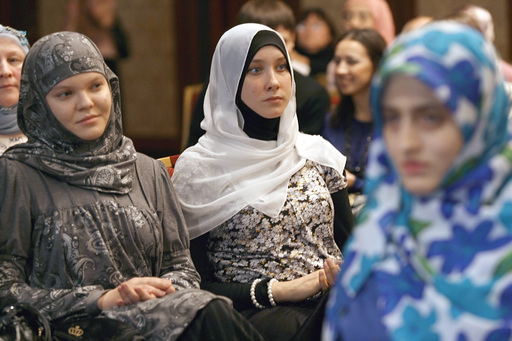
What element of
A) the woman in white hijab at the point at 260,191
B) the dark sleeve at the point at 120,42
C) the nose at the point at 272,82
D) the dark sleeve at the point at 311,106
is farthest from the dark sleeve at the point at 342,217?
the dark sleeve at the point at 120,42

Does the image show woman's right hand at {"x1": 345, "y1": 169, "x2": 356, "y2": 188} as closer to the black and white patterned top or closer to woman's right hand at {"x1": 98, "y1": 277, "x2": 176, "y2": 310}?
the black and white patterned top

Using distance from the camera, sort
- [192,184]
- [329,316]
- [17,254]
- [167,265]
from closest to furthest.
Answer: [329,316]
[17,254]
[167,265]
[192,184]

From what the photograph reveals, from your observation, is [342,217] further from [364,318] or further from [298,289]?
[364,318]

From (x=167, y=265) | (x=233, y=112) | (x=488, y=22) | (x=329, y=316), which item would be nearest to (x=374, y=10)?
(x=488, y=22)

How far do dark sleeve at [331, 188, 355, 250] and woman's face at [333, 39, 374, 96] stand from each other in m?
1.29

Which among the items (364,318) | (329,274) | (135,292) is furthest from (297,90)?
(364,318)

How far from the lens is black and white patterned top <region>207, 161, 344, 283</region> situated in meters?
2.42

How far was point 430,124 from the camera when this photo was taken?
1.43m

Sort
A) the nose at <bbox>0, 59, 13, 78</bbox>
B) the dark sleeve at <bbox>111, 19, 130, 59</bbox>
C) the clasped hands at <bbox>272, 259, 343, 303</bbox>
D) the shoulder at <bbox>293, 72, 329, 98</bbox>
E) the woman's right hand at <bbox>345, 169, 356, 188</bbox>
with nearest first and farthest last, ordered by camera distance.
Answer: the clasped hands at <bbox>272, 259, 343, 303</bbox>
the nose at <bbox>0, 59, 13, 78</bbox>
the woman's right hand at <bbox>345, 169, 356, 188</bbox>
the shoulder at <bbox>293, 72, 329, 98</bbox>
the dark sleeve at <bbox>111, 19, 130, 59</bbox>

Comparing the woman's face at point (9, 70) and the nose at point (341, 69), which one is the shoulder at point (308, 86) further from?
the woman's face at point (9, 70)

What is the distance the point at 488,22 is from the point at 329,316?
12.3 feet

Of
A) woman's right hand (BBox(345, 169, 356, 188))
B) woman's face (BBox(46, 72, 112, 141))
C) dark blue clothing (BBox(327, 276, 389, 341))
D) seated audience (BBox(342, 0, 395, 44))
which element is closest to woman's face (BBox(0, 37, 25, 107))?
woman's face (BBox(46, 72, 112, 141))

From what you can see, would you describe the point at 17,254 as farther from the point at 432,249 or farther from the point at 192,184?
the point at 432,249

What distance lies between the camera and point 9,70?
2.83m
